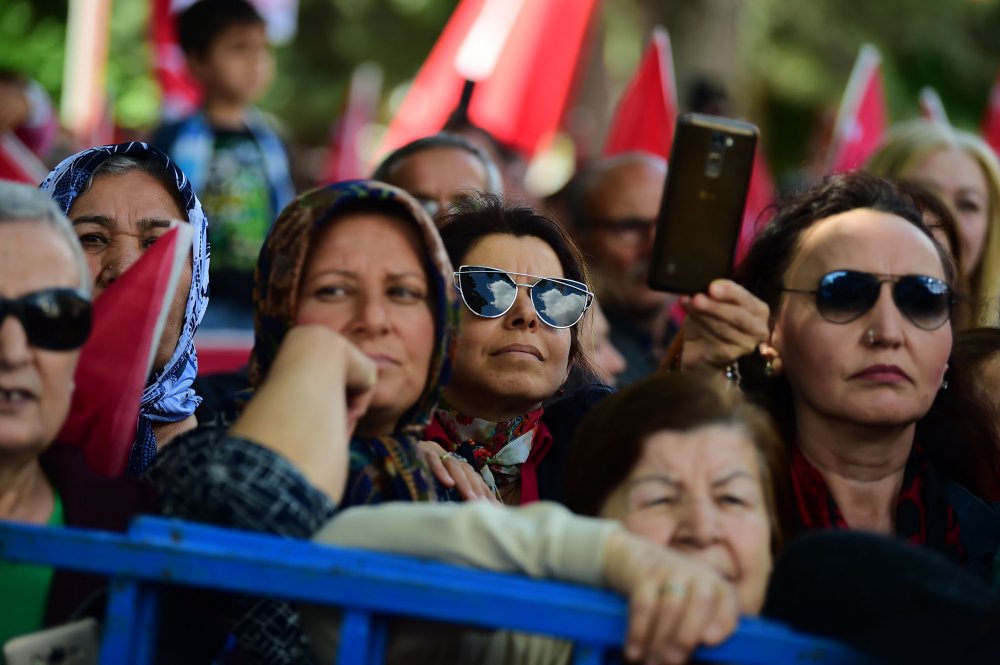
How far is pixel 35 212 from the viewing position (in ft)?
8.62

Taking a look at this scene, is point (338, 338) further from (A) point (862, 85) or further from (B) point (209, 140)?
(A) point (862, 85)

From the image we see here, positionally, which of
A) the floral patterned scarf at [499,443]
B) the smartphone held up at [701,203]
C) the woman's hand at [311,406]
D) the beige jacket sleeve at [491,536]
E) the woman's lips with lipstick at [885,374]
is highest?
the smartphone held up at [701,203]

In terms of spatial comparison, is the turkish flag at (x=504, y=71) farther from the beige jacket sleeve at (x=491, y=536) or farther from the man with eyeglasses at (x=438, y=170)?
the beige jacket sleeve at (x=491, y=536)

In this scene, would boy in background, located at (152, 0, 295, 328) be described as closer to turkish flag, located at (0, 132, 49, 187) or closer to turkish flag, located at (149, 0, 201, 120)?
turkish flag, located at (0, 132, 49, 187)

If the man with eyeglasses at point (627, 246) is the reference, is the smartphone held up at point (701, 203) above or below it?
above

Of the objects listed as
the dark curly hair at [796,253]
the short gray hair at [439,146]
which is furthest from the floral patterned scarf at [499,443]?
the short gray hair at [439,146]

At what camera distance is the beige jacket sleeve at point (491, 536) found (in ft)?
7.09

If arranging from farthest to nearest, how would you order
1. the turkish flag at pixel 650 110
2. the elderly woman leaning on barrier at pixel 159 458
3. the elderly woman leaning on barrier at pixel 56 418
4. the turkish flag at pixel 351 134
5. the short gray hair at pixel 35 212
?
the turkish flag at pixel 351 134
the turkish flag at pixel 650 110
the short gray hair at pixel 35 212
the elderly woman leaning on barrier at pixel 56 418
the elderly woman leaning on barrier at pixel 159 458

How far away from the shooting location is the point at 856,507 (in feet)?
10.8

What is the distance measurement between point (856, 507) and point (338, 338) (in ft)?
4.56

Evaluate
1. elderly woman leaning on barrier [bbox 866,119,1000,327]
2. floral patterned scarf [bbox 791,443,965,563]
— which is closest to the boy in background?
elderly woman leaning on barrier [bbox 866,119,1000,327]

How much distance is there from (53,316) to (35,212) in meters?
0.22

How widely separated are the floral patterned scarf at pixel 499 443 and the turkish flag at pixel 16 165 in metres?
2.71

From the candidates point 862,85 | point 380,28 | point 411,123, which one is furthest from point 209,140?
point 380,28
